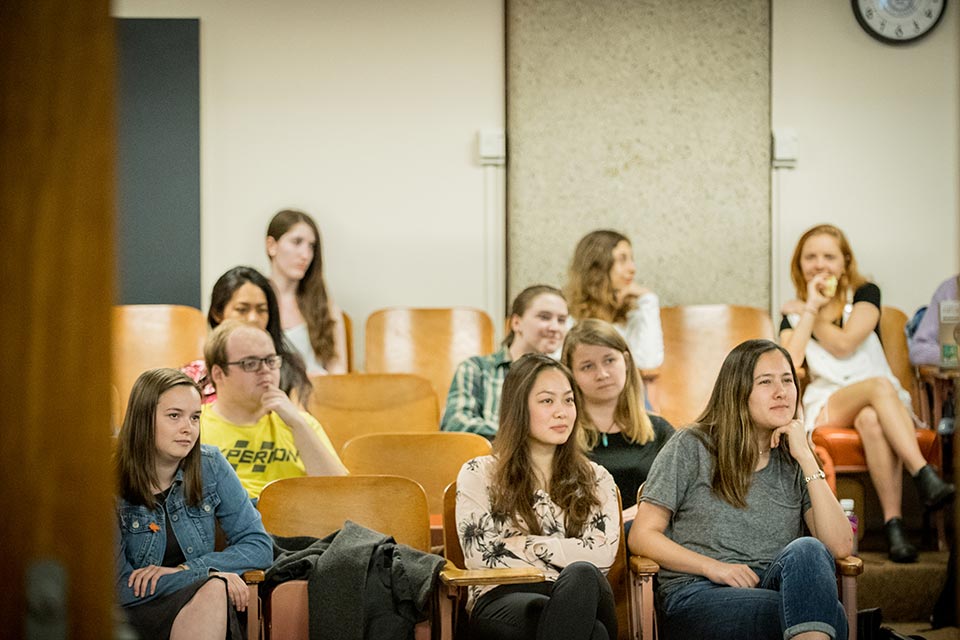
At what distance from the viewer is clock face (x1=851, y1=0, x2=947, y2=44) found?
5.53 metres

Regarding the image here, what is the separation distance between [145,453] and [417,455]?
1.02m

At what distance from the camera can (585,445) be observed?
348 centimetres

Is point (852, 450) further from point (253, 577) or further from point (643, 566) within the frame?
point (253, 577)

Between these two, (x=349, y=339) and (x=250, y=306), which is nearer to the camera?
(x=250, y=306)

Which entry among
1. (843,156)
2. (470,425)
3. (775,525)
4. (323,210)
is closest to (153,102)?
(323,210)

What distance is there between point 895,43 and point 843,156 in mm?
610

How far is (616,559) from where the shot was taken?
10.3 feet

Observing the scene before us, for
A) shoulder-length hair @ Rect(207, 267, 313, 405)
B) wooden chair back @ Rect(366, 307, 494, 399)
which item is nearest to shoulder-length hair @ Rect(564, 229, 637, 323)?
wooden chair back @ Rect(366, 307, 494, 399)

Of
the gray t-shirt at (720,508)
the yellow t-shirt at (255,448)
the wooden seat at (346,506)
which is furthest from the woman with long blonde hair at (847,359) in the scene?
the yellow t-shirt at (255,448)

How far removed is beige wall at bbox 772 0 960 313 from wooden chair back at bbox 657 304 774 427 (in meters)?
0.60

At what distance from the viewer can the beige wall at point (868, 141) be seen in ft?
18.1

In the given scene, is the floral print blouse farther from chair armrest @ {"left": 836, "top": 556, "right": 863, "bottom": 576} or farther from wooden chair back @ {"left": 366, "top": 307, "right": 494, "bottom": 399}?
wooden chair back @ {"left": 366, "top": 307, "right": 494, "bottom": 399}

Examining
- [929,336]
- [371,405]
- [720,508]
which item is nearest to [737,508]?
[720,508]

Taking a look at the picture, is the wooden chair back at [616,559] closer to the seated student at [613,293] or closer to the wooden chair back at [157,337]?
the seated student at [613,293]
